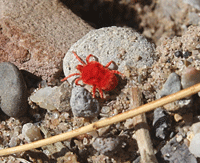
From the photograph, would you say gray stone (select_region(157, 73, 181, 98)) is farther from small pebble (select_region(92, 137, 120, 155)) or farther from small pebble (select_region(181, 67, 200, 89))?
small pebble (select_region(92, 137, 120, 155))

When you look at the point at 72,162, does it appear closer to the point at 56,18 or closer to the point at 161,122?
the point at 161,122

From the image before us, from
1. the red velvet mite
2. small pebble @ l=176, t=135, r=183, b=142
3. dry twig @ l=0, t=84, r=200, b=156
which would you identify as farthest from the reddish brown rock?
small pebble @ l=176, t=135, r=183, b=142

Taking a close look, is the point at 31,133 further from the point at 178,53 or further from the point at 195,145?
the point at 178,53

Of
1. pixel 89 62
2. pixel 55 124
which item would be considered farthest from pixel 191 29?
pixel 55 124

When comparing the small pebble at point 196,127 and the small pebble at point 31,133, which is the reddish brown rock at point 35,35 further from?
the small pebble at point 196,127

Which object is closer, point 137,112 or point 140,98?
point 137,112

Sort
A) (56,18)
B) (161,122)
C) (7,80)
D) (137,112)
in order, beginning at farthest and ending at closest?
(56,18) < (7,80) < (161,122) < (137,112)

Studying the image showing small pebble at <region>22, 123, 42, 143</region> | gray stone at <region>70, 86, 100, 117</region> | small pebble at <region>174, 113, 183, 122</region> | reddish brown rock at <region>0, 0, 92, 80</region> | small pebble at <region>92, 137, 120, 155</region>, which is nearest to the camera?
small pebble at <region>92, 137, 120, 155</region>

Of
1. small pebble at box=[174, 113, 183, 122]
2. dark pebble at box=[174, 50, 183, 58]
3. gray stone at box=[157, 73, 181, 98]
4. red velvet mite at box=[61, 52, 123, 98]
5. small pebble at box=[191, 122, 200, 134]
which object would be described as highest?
dark pebble at box=[174, 50, 183, 58]
